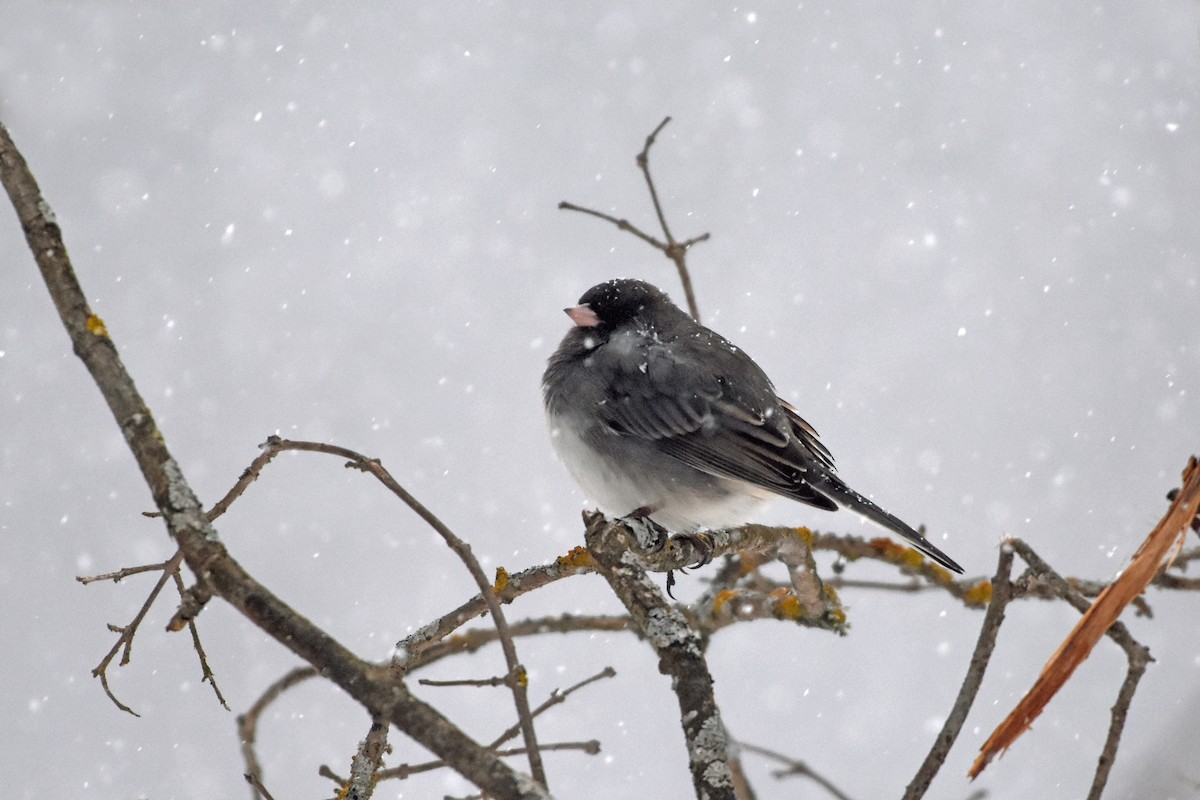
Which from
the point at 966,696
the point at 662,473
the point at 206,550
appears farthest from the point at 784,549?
the point at 206,550

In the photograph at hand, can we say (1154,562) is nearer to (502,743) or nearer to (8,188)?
(502,743)

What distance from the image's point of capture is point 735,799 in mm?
806

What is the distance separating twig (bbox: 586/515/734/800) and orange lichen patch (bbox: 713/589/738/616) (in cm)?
56

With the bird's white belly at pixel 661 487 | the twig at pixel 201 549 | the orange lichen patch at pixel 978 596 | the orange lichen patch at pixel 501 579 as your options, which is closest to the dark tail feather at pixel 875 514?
the bird's white belly at pixel 661 487

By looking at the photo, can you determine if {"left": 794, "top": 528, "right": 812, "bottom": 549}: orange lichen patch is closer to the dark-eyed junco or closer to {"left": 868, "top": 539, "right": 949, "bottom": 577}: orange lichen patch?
the dark-eyed junco

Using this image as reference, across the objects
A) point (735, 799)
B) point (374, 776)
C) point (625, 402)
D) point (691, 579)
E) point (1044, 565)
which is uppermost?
point (625, 402)

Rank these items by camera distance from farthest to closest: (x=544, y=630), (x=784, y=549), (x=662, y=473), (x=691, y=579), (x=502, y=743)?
(x=691, y=579)
(x=662, y=473)
(x=544, y=630)
(x=784, y=549)
(x=502, y=743)

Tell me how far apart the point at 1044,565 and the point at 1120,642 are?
0.44 feet

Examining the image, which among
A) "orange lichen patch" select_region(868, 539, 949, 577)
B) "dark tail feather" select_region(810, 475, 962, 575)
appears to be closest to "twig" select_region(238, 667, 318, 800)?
"dark tail feather" select_region(810, 475, 962, 575)

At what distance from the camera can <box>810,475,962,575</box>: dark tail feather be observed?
1.57 metres

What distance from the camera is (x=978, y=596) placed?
183cm

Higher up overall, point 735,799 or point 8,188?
point 8,188

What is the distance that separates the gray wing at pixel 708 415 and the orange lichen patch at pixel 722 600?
0.21m

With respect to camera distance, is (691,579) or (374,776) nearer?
(374,776)
